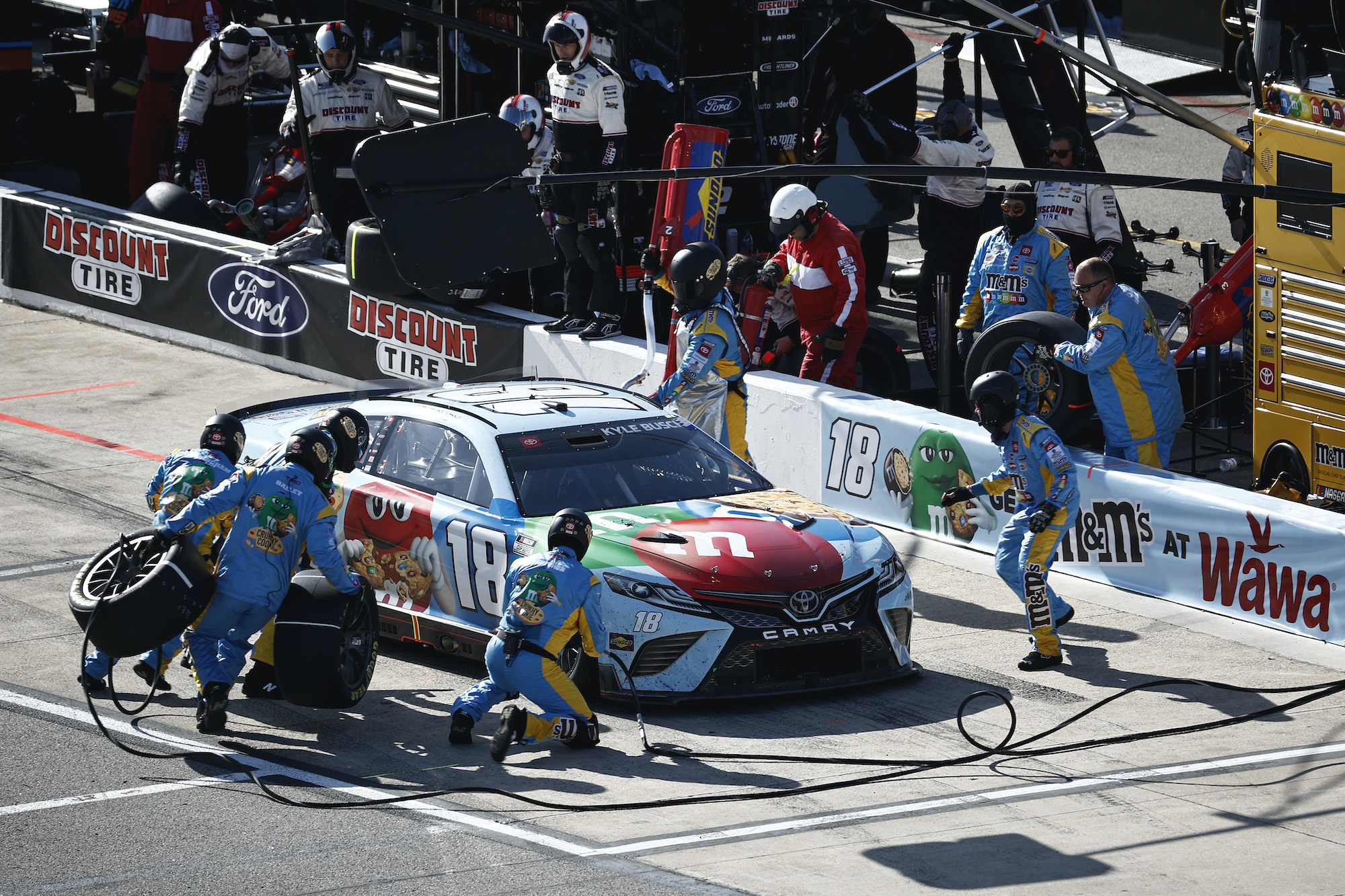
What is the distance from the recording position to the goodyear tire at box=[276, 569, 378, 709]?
8.86 metres

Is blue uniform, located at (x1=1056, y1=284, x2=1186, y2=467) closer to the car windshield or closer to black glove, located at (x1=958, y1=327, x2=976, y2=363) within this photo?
black glove, located at (x1=958, y1=327, x2=976, y2=363)

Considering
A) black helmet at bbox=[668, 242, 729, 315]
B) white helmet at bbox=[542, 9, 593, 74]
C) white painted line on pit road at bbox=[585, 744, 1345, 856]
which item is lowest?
white painted line on pit road at bbox=[585, 744, 1345, 856]

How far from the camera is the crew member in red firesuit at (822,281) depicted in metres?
13.6

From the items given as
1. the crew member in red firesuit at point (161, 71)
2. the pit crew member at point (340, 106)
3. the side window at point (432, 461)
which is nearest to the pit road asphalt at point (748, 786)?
the side window at point (432, 461)

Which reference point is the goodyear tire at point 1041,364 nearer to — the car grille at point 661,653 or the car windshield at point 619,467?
the car windshield at point 619,467

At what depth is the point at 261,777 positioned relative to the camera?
8.35 metres

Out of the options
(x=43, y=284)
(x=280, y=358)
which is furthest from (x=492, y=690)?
(x=43, y=284)

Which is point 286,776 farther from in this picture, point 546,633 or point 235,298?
point 235,298

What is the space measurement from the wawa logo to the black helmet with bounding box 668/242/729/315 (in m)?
3.30

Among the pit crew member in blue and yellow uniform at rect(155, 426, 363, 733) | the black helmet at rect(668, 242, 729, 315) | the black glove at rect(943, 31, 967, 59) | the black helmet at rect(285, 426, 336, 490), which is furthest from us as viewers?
the black glove at rect(943, 31, 967, 59)

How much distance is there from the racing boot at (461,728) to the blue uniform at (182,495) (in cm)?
149

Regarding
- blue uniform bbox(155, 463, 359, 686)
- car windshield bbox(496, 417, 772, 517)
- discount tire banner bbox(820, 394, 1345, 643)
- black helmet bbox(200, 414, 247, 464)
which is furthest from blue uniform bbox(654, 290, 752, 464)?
blue uniform bbox(155, 463, 359, 686)

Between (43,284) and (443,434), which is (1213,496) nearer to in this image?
(443,434)

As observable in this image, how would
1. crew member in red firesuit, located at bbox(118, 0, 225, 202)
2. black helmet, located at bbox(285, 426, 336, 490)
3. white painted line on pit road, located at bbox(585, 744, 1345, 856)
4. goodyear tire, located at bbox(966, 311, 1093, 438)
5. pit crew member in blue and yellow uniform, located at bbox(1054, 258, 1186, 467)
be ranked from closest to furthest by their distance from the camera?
white painted line on pit road, located at bbox(585, 744, 1345, 856) → black helmet, located at bbox(285, 426, 336, 490) → pit crew member in blue and yellow uniform, located at bbox(1054, 258, 1186, 467) → goodyear tire, located at bbox(966, 311, 1093, 438) → crew member in red firesuit, located at bbox(118, 0, 225, 202)
